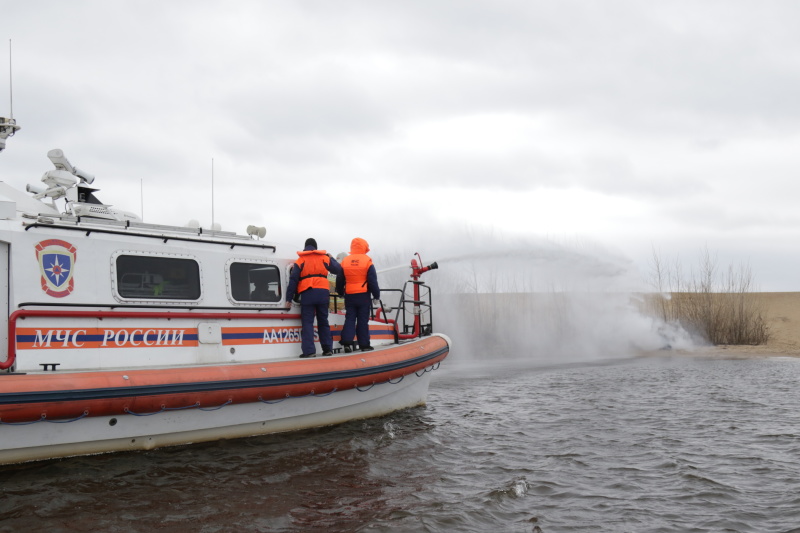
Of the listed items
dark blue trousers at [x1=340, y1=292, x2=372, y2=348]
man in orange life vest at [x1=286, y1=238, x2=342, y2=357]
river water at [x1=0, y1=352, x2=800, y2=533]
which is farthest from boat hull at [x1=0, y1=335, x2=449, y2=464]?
man in orange life vest at [x1=286, y1=238, x2=342, y2=357]

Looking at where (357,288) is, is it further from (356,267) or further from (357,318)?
(357,318)

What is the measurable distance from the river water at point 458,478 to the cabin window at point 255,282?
182 cm

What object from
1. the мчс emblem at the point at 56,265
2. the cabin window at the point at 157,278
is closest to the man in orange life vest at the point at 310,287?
the cabin window at the point at 157,278

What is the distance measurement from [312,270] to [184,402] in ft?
7.77

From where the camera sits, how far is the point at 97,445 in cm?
641

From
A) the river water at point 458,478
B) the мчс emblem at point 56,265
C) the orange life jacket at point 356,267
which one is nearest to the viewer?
the river water at point 458,478

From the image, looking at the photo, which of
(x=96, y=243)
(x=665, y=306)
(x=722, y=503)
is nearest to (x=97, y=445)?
(x=96, y=243)

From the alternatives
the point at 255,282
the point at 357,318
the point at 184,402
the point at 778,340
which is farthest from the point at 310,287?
the point at 778,340

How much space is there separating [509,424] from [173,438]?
462 cm

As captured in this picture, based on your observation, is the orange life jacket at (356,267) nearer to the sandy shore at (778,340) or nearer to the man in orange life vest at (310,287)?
the man in orange life vest at (310,287)

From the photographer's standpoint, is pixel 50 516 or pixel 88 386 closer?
pixel 50 516

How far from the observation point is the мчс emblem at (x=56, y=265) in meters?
6.57

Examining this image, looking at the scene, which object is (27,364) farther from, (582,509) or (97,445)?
(582,509)

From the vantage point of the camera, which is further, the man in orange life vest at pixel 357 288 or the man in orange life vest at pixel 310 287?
the man in orange life vest at pixel 357 288
